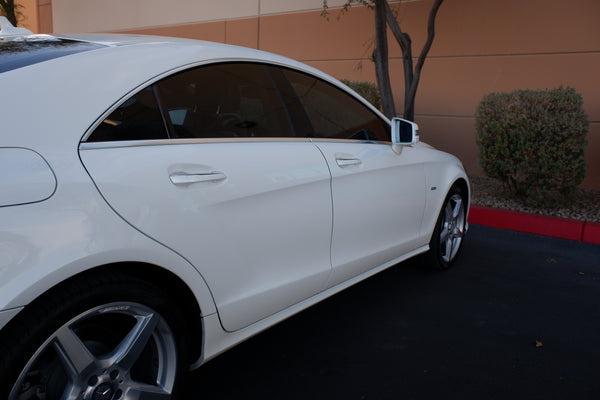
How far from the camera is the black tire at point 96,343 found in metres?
1.47

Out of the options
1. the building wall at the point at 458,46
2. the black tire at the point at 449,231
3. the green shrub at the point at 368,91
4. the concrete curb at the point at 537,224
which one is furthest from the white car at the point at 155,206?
the building wall at the point at 458,46

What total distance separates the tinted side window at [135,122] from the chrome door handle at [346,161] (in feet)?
3.29

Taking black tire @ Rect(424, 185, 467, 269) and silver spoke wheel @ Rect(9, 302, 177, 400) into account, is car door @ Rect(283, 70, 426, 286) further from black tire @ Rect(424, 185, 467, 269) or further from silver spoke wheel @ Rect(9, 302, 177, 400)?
silver spoke wheel @ Rect(9, 302, 177, 400)

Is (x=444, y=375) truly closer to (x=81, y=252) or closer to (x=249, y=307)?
(x=249, y=307)

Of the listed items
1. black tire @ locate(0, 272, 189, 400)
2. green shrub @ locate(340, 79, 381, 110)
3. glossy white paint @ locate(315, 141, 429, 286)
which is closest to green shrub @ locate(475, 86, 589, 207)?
green shrub @ locate(340, 79, 381, 110)

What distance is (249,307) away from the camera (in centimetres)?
218

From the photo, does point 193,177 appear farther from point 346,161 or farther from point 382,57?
point 382,57

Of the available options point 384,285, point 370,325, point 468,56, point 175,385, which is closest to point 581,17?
point 468,56

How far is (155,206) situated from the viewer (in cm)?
178

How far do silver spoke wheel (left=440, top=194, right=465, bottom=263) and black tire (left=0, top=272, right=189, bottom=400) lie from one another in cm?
256

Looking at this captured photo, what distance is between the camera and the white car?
150 cm

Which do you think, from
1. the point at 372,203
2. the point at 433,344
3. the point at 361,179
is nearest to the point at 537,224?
the point at 433,344

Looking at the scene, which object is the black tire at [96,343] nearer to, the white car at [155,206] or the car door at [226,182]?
the white car at [155,206]

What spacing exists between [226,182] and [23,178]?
0.76m
